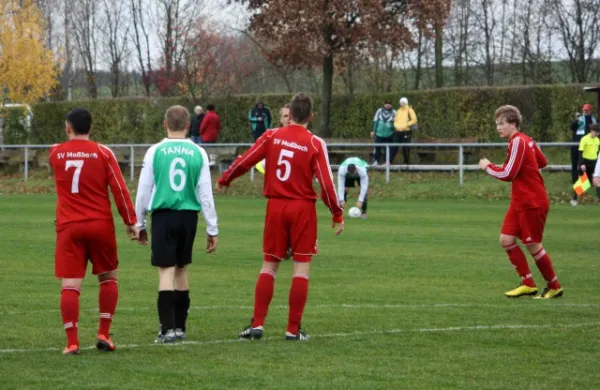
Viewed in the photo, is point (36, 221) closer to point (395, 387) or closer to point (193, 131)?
point (193, 131)

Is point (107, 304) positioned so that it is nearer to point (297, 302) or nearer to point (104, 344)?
point (104, 344)

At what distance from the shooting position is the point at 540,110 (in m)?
37.4

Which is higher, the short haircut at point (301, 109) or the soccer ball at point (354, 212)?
the short haircut at point (301, 109)

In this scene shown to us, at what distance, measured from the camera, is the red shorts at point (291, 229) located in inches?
382

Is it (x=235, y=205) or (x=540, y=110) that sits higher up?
(x=540, y=110)

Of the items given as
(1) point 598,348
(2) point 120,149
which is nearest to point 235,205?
(2) point 120,149

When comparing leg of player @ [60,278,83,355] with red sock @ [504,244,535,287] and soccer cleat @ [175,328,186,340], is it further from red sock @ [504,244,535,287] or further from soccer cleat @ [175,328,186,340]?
red sock @ [504,244,535,287]

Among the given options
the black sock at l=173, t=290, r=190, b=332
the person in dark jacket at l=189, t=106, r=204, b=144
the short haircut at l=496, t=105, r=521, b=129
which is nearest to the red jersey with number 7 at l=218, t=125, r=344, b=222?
the black sock at l=173, t=290, r=190, b=332

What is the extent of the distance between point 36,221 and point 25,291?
11.2 metres

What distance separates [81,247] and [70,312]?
492 millimetres

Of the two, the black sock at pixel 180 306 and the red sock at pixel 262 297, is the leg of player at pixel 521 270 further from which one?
the black sock at pixel 180 306

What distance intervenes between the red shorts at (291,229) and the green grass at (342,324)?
2.30ft

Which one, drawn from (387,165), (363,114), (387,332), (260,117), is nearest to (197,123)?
(260,117)

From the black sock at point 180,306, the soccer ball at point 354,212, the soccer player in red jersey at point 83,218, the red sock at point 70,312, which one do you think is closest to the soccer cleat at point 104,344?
the soccer player in red jersey at point 83,218
